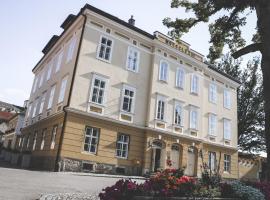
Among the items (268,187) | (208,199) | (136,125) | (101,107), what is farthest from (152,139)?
(208,199)

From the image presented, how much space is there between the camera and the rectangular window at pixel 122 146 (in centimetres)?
1978

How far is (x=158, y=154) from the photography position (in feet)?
72.3

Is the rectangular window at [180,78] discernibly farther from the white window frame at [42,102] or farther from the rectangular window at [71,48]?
the white window frame at [42,102]

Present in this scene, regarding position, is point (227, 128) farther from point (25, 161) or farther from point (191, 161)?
point (25, 161)

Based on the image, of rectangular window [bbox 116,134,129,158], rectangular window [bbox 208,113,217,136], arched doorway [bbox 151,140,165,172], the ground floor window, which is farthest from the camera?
rectangular window [bbox 208,113,217,136]

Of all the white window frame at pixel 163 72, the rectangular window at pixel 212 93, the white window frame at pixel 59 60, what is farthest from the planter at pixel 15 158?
the rectangular window at pixel 212 93

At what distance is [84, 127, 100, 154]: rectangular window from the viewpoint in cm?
1833

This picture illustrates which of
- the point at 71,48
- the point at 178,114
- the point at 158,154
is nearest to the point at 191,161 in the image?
the point at 158,154

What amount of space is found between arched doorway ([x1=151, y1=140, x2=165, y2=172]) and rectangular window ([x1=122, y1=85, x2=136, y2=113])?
3.50m

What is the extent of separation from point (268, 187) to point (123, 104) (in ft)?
42.6

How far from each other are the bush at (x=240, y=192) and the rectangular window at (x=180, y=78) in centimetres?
1638

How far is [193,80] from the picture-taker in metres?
26.0

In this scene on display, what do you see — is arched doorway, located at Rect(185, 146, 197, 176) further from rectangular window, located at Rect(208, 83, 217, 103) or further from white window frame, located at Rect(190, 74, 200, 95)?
rectangular window, located at Rect(208, 83, 217, 103)

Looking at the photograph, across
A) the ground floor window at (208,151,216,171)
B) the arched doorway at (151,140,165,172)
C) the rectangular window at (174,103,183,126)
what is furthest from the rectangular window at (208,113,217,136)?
the arched doorway at (151,140,165,172)
